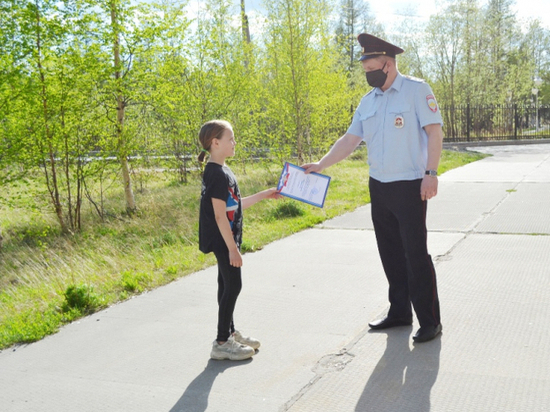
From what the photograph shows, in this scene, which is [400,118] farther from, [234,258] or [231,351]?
[231,351]

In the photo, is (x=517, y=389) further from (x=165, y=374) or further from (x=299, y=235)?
(x=299, y=235)

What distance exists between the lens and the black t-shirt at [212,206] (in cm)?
372

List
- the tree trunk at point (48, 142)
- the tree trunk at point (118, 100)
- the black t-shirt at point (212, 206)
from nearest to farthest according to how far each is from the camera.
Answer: the black t-shirt at point (212, 206) → the tree trunk at point (48, 142) → the tree trunk at point (118, 100)

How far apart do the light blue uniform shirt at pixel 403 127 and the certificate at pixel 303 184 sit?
1.52ft

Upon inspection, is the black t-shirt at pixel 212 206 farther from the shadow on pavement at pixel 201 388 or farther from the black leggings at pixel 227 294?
the shadow on pavement at pixel 201 388

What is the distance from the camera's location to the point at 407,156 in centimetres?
401

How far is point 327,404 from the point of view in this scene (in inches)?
127

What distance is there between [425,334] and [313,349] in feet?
2.38

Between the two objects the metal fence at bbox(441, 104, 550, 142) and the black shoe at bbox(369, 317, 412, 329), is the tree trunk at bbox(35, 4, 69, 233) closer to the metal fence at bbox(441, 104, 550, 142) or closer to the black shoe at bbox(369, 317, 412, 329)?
the black shoe at bbox(369, 317, 412, 329)

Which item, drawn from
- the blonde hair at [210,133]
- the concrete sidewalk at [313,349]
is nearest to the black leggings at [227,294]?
the concrete sidewalk at [313,349]

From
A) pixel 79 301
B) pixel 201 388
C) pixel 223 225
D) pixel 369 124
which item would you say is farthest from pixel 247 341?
pixel 79 301

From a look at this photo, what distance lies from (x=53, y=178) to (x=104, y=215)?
5.93 feet

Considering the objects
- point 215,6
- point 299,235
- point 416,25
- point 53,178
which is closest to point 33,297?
point 299,235

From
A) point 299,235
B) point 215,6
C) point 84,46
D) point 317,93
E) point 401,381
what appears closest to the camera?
point 401,381
